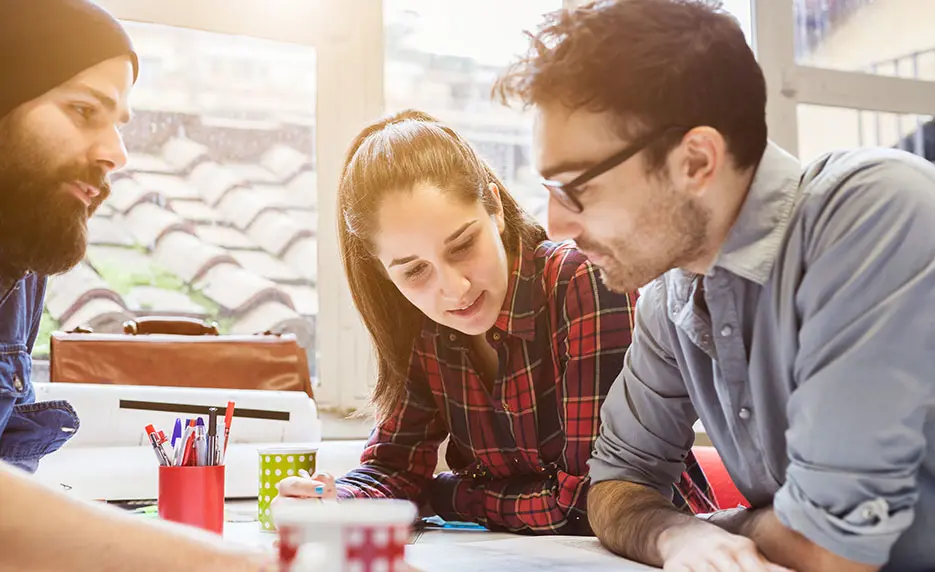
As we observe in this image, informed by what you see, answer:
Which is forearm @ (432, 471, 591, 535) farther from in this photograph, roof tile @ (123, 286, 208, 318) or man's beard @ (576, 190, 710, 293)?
roof tile @ (123, 286, 208, 318)

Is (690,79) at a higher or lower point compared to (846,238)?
higher

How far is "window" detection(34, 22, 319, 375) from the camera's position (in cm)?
284

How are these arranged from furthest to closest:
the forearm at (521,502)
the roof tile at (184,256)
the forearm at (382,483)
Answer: the roof tile at (184,256) → the forearm at (382,483) → the forearm at (521,502)

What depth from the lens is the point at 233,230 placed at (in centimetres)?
297

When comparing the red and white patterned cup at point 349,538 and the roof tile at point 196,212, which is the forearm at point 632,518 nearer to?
the red and white patterned cup at point 349,538

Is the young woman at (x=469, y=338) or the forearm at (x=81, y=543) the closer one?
the forearm at (x=81, y=543)

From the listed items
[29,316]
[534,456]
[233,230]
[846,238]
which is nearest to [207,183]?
[233,230]

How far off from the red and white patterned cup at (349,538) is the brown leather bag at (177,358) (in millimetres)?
1937

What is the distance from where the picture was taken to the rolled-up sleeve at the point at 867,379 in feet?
2.88

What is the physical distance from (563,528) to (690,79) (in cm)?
78

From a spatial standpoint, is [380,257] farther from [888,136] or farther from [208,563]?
[888,136]

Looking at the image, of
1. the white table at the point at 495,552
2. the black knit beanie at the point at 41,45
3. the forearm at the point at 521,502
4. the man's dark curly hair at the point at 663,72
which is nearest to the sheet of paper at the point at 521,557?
the white table at the point at 495,552

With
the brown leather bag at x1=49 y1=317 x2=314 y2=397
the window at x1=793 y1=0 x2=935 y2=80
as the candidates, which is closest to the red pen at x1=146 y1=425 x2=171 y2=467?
the brown leather bag at x1=49 y1=317 x2=314 y2=397

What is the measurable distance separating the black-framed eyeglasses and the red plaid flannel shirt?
0.40 meters
